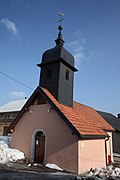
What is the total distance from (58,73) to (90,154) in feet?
21.0

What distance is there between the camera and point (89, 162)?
10.6 meters

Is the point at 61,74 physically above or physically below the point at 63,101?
above

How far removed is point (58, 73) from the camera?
1261cm

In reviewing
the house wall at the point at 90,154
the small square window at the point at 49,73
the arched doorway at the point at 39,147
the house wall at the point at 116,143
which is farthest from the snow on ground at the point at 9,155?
the house wall at the point at 116,143

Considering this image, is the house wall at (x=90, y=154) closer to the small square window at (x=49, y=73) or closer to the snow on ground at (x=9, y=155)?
the snow on ground at (x=9, y=155)

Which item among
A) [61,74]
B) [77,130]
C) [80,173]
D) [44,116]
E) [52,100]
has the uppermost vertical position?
[61,74]

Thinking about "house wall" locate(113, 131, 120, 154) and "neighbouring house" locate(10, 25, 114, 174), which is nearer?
"neighbouring house" locate(10, 25, 114, 174)

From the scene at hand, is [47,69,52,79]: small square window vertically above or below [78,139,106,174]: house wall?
above

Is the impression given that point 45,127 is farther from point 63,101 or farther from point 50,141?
point 63,101

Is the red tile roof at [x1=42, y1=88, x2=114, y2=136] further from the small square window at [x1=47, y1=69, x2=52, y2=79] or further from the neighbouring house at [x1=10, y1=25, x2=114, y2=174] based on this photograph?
the small square window at [x1=47, y1=69, x2=52, y2=79]

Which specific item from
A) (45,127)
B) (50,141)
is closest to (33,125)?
(45,127)

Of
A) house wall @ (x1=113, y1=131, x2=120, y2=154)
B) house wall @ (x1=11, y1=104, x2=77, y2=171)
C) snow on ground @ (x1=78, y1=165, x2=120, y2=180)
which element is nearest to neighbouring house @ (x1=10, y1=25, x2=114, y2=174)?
house wall @ (x1=11, y1=104, x2=77, y2=171)

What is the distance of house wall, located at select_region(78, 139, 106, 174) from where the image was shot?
972 cm

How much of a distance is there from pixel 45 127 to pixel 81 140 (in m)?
2.84
